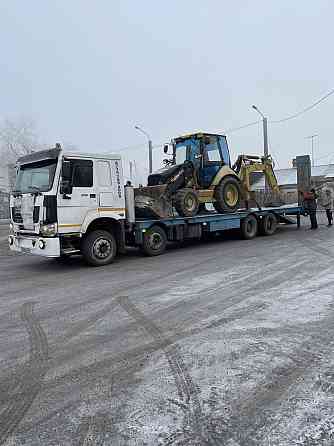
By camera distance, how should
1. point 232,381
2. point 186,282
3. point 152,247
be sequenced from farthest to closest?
point 152,247
point 186,282
point 232,381

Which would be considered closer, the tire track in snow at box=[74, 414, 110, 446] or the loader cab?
the tire track in snow at box=[74, 414, 110, 446]

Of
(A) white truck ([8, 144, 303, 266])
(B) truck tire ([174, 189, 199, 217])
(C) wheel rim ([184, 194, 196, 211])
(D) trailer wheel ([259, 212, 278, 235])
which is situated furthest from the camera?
(D) trailer wheel ([259, 212, 278, 235])

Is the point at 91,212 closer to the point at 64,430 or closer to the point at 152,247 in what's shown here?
the point at 152,247

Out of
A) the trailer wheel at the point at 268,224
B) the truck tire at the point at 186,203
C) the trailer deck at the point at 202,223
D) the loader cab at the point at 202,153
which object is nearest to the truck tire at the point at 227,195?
the trailer deck at the point at 202,223

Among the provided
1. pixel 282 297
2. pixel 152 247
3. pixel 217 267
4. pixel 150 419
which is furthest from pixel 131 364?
pixel 152 247

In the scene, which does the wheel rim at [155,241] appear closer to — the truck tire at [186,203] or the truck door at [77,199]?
the truck tire at [186,203]

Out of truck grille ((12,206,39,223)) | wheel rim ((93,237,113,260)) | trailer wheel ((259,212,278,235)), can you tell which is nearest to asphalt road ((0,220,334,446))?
truck grille ((12,206,39,223))

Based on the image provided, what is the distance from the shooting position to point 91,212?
31.5 feet

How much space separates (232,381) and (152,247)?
781 cm

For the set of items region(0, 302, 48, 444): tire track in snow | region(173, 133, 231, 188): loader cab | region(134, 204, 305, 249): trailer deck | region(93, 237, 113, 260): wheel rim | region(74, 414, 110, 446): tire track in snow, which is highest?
region(173, 133, 231, 188): loader cab

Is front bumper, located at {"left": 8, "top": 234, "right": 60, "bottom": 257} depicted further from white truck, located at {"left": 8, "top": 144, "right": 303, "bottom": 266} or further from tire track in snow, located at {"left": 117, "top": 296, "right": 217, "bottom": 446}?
tire track in snow, located at {"left": 117, "top": 296, "right": 217, "bottom": 446}

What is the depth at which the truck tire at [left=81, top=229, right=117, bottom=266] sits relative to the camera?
9.68m

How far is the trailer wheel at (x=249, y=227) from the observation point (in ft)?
45.4

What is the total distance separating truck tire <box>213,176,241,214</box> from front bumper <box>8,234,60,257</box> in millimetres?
5857
